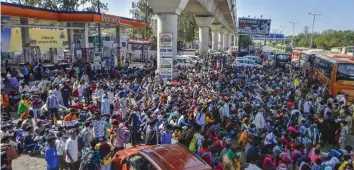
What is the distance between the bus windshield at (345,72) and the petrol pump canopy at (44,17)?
1843cm

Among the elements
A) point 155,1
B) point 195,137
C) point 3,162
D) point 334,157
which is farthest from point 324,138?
point 155,1

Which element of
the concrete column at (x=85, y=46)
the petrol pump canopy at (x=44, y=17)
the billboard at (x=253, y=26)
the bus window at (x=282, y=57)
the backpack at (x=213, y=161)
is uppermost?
the billboard at (x=253, y=26)

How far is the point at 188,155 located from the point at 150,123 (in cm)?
250

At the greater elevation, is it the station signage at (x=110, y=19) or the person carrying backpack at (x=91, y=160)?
the station signage at (x=110, y=19)

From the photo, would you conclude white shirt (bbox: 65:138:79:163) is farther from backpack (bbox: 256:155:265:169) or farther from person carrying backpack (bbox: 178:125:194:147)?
backpack (bbox: 256:155:265:169)

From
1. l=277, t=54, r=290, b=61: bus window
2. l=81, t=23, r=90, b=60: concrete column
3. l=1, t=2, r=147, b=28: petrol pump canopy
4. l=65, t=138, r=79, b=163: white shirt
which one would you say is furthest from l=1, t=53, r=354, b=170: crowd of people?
l=277, t=54, r=290, b=61: bus window

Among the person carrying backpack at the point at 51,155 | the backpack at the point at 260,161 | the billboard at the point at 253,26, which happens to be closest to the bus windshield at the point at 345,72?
the backpack at the point at 260,161

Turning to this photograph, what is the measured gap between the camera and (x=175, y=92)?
1380 centimetres

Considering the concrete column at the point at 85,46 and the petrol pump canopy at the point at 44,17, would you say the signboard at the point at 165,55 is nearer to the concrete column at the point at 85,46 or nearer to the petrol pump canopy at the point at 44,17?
the petrol pump canopy at the point at 44,17

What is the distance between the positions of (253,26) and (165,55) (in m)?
38.5

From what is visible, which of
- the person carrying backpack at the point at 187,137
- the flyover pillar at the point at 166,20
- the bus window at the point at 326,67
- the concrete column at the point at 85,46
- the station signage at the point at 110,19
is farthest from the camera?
the station signage at the point at 110,19

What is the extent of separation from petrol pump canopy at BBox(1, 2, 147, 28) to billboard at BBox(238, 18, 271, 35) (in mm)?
26637

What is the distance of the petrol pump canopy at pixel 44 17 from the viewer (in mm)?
19748

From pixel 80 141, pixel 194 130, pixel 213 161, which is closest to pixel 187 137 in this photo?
pixel 194 130
